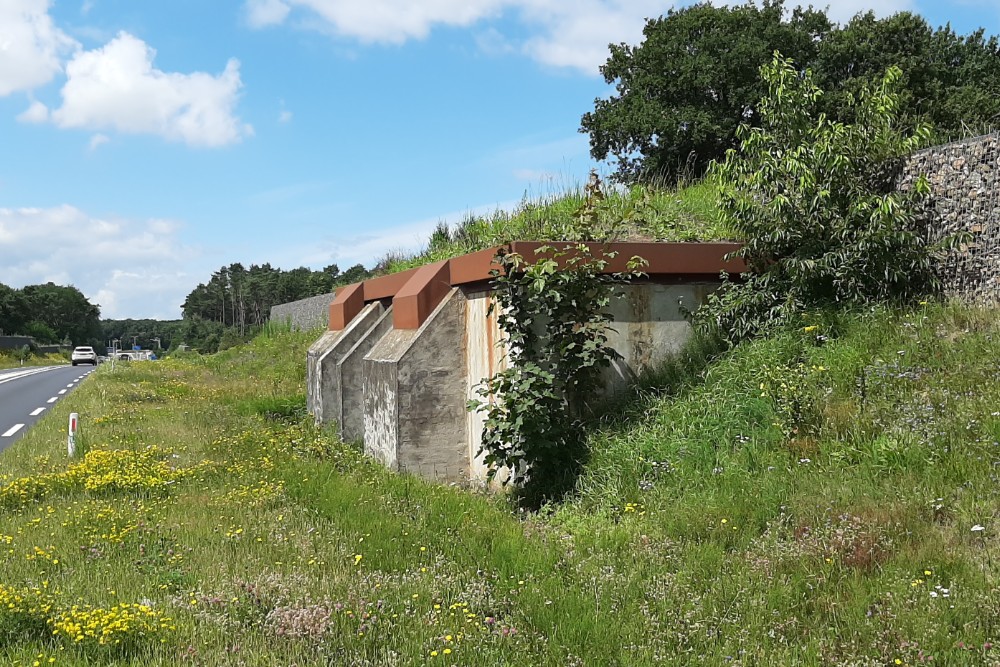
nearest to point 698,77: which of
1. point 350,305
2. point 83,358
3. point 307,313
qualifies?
point 307,313

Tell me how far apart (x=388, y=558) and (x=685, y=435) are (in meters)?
Answer: 2.59

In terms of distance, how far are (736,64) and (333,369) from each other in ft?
93.2

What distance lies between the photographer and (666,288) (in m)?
7.64

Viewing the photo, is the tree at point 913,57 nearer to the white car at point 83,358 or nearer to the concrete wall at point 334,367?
the concrete wall at point 334,367

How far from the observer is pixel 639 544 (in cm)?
504

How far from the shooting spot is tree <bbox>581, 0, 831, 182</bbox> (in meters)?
33.7

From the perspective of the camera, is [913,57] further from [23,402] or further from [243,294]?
[243,294]

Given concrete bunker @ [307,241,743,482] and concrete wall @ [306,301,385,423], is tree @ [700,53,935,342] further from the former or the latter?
concrete wall @ [306,301,385,423]

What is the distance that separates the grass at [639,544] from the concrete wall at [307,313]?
711 inches

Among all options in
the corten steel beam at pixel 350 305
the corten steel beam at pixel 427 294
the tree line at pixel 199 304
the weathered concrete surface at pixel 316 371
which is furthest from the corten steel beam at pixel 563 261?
the tree line at pixel 199 304

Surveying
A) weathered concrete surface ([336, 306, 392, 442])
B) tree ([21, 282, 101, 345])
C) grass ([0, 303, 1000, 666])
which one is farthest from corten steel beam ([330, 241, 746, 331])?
tree ([21, 282, 101, 345])

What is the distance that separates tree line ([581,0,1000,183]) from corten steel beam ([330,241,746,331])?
25.0m

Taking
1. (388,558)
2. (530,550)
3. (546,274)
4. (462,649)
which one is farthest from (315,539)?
(546,274)

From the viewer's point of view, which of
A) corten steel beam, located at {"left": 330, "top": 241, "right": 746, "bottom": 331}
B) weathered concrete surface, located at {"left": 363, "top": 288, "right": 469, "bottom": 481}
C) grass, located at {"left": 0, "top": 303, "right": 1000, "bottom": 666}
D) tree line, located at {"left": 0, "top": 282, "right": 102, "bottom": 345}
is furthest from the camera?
tree line, located at {"left": 0, "top": 282, "right": 102, "bottom": 345}
